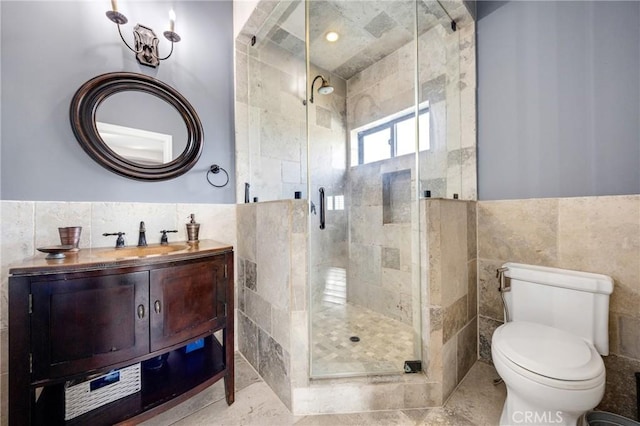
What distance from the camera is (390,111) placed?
2.36m

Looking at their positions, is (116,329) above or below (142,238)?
below

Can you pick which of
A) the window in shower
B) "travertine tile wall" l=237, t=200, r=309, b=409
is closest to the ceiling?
the window in shower

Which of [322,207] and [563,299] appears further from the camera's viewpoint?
[322,207]

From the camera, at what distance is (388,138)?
238 centimetres

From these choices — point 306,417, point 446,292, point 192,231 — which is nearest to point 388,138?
point 446,292

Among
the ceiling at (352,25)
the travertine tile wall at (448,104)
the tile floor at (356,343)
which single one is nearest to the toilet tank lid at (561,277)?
the travertine tile wall at (448,104)

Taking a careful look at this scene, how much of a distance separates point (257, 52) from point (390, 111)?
133 cm

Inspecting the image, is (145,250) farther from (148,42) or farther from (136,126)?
(148,42)

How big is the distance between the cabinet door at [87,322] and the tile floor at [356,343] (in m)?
0.97

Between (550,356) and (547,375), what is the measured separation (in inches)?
4.7

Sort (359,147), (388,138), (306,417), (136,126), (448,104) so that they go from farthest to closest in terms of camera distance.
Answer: (359,147) < (388,138) < (448,104) < (136,126) < (306,417)

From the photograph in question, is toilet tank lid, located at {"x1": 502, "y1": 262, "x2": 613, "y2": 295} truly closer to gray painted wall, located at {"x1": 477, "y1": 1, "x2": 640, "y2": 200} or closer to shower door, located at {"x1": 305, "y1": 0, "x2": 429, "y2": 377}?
gray painted wall, located at {"x1": 477, "y1": 1, "x2": 640, "y2": 200}

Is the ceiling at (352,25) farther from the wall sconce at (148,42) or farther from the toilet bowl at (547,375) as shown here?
the toilet bowl at (547,375)

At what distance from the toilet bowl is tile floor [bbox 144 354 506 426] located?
0.17 meters
